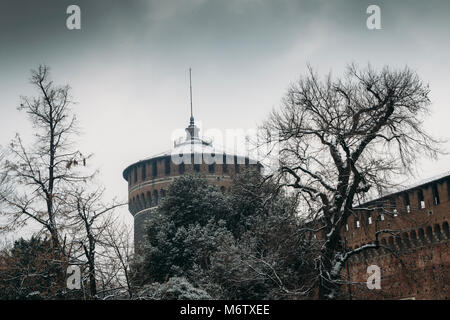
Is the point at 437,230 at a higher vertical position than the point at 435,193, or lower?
lower

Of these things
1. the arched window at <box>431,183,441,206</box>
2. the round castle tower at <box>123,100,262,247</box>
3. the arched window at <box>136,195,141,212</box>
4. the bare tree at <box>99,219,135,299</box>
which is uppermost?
the round castle tower at <box>123,100,262,247</box>

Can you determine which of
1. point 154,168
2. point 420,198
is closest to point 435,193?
A: point 420,198

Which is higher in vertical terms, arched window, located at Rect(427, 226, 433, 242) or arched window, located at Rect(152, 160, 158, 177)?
arched window, located at Rect(152, 160, 158, 177)

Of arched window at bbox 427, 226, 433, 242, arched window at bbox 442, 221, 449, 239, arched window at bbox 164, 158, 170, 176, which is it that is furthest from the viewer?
arched window at bbox 164, 158, 170, 176

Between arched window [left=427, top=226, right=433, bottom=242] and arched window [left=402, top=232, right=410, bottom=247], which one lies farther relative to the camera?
arched window [left=402, top=232, right=410, bottom=247]

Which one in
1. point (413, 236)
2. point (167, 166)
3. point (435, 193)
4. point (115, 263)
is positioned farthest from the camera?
point (167, 166)

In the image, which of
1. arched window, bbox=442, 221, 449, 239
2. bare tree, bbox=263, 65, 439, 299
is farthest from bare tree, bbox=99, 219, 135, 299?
arched window, bbox=442, 221, 449, 239

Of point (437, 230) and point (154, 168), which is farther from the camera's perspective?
point (154, 168)

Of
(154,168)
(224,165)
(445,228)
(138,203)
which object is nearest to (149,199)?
(138,203)

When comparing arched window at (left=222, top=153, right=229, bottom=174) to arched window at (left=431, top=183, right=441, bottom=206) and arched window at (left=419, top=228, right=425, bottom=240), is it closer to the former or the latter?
arched window at (left=419, top=228, right=425, bottom=240)

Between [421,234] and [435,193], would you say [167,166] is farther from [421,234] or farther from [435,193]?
[435,193]

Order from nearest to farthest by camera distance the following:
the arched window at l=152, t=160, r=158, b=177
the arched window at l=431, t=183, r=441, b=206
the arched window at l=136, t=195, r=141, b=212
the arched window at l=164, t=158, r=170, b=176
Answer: the arched window at l=431, t=183, r=441, b=206
the arched window at l=164, t=158, r=170, b=176
the arched window at l=152, t=160, r=158, b=177
the arched window at l=136, t=195, r=141, b=212

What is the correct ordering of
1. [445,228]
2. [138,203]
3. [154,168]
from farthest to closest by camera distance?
[138,203]
[154,168]
[445,228]

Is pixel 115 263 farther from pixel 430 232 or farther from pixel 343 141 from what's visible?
pixel 430 232
